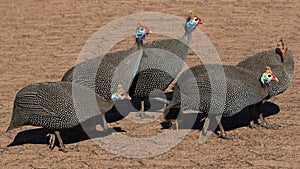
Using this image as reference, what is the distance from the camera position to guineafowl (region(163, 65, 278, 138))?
6770mm

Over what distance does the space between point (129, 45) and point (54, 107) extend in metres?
3.57

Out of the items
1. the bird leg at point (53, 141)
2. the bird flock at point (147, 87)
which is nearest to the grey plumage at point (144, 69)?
the bird flock at point (147, 87)

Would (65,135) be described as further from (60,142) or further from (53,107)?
(53,107)

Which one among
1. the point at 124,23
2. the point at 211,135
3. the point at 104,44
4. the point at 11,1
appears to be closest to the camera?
the point at 211,135

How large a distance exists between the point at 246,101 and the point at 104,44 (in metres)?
3.65

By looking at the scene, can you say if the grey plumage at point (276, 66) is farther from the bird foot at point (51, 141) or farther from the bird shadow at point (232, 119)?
the bird foot at point (51, 141)

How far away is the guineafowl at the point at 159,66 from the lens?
7.32 metres

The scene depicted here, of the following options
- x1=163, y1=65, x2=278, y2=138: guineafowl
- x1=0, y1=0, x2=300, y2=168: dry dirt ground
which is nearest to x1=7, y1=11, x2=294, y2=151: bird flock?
x1=163, y1=65, x2=278, y2=138: guineafowl

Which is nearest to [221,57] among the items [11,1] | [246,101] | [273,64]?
[273,64]

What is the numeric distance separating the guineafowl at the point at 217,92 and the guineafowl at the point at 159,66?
34cm

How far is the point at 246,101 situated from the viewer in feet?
22.5

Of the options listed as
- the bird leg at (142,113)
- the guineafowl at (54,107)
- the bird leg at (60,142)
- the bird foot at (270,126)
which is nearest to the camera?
the guineafowl at (54,107)

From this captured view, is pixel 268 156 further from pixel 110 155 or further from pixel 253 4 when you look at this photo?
pixel 253 4

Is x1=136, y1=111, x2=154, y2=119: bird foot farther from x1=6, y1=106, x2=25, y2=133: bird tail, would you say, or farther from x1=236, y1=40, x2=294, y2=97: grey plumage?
x1=6, y1=106, x2=25, y2=133: bird tail
